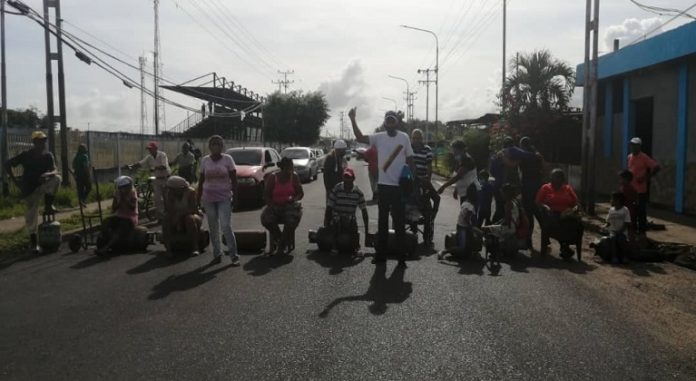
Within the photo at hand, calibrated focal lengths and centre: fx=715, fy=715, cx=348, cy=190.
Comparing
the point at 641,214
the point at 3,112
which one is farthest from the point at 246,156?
the point at 641,214

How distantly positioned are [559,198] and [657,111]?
1018 cm

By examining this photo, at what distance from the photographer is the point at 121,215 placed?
10469mm

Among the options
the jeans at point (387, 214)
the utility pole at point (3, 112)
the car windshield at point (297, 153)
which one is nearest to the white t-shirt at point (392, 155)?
the jeans at point (387, 214)

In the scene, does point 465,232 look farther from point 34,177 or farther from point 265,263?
point 34,177

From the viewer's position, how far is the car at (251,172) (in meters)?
18.2

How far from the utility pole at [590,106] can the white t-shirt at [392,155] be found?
8667 millimetres

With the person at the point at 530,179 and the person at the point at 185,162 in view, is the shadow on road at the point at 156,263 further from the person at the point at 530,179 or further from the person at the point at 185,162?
the person at the point at 185,162

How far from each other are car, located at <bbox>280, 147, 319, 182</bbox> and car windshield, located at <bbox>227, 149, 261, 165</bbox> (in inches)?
348

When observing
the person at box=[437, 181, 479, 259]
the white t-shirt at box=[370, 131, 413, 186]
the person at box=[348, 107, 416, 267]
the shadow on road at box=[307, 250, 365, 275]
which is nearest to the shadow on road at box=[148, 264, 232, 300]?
the shadow on road at box=[307, 250, 365, 275]

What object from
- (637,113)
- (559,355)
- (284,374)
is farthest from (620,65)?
(284,374)

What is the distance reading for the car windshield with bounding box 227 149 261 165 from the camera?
64.2ft

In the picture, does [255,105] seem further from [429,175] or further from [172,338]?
[172,338]

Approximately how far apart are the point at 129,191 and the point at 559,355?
706cm

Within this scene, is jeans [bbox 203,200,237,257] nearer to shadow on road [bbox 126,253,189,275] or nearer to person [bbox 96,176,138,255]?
→ shadow on road [bbox 126,253,189,275]
